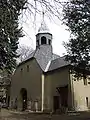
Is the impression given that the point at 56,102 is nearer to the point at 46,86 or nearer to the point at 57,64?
the point at 46,86

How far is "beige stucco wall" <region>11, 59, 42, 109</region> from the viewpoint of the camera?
34312 millimetres

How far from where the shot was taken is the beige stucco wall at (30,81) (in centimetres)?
3431

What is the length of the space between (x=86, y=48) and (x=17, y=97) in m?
23.9

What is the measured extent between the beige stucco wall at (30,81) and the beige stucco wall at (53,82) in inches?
51.7

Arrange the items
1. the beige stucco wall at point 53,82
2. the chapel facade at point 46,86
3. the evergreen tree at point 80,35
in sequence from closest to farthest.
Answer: the evergreen tree at point 80,35 → the chapel facade at point 46,86 → the beige stucco wall at point 53,82

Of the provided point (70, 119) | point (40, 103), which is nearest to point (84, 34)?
point (70, 119)

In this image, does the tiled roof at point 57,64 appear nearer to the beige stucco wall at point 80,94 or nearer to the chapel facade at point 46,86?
the chapel facade at point 46,86

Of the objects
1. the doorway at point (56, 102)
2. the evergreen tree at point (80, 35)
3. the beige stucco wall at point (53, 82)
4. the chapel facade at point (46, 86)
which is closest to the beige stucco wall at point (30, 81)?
the chapel facade at point (46, 86)

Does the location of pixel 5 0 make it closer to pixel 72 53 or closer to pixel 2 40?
pixel 2 40

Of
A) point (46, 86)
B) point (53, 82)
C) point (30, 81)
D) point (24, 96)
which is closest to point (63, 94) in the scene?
point (53, 82)

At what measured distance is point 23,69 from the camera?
128 ft

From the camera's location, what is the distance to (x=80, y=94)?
100ft

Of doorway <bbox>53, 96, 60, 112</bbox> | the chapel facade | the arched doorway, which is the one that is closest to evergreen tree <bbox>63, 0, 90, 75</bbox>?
the chapel facade

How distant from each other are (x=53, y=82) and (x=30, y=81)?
16.1 feet
